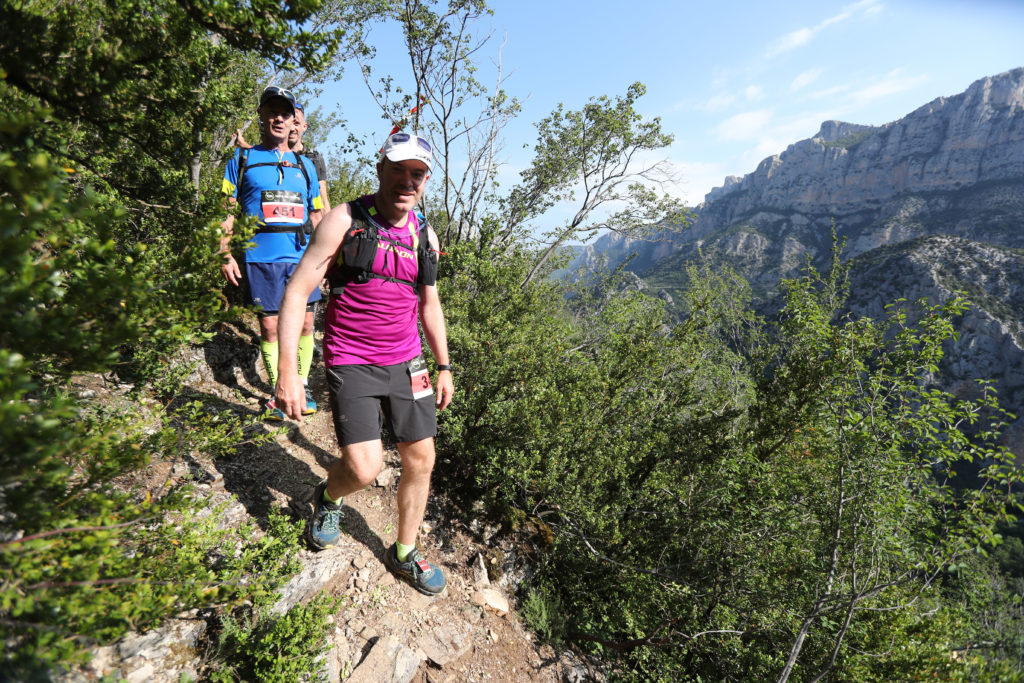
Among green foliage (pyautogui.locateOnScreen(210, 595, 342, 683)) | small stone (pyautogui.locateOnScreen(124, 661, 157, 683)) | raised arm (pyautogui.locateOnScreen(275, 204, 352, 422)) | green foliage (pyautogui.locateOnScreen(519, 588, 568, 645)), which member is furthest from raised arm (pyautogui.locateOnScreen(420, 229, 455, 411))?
green foliage (pyautogui.locateOnScreen(519, 588, 568, 645))

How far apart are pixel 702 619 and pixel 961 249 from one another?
301ft

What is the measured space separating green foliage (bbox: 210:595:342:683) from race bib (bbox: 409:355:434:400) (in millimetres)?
1338

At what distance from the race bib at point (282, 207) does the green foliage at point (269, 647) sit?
9.80 feet

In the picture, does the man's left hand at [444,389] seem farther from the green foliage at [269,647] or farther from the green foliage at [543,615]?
the green foliage at [543,615]

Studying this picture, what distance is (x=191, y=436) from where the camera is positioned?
7.52 feet

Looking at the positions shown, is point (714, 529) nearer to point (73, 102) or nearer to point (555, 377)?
point (555, 377)

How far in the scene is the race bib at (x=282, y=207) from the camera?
361 centimetres

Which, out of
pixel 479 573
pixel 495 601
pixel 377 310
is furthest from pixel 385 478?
pixel 377 310

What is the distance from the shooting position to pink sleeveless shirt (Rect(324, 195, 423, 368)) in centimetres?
252

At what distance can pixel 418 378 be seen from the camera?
9.14 ft

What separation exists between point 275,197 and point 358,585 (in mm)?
3266

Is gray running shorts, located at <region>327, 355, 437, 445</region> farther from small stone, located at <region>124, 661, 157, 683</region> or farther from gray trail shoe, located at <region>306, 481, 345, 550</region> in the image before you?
small stone, located at <region>124, 661, 157, 683</region>

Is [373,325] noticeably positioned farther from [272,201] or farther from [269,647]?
[272,201]

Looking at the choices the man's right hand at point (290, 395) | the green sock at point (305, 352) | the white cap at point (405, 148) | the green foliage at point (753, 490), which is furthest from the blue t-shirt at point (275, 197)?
the man's right hand at point (290, 395)
